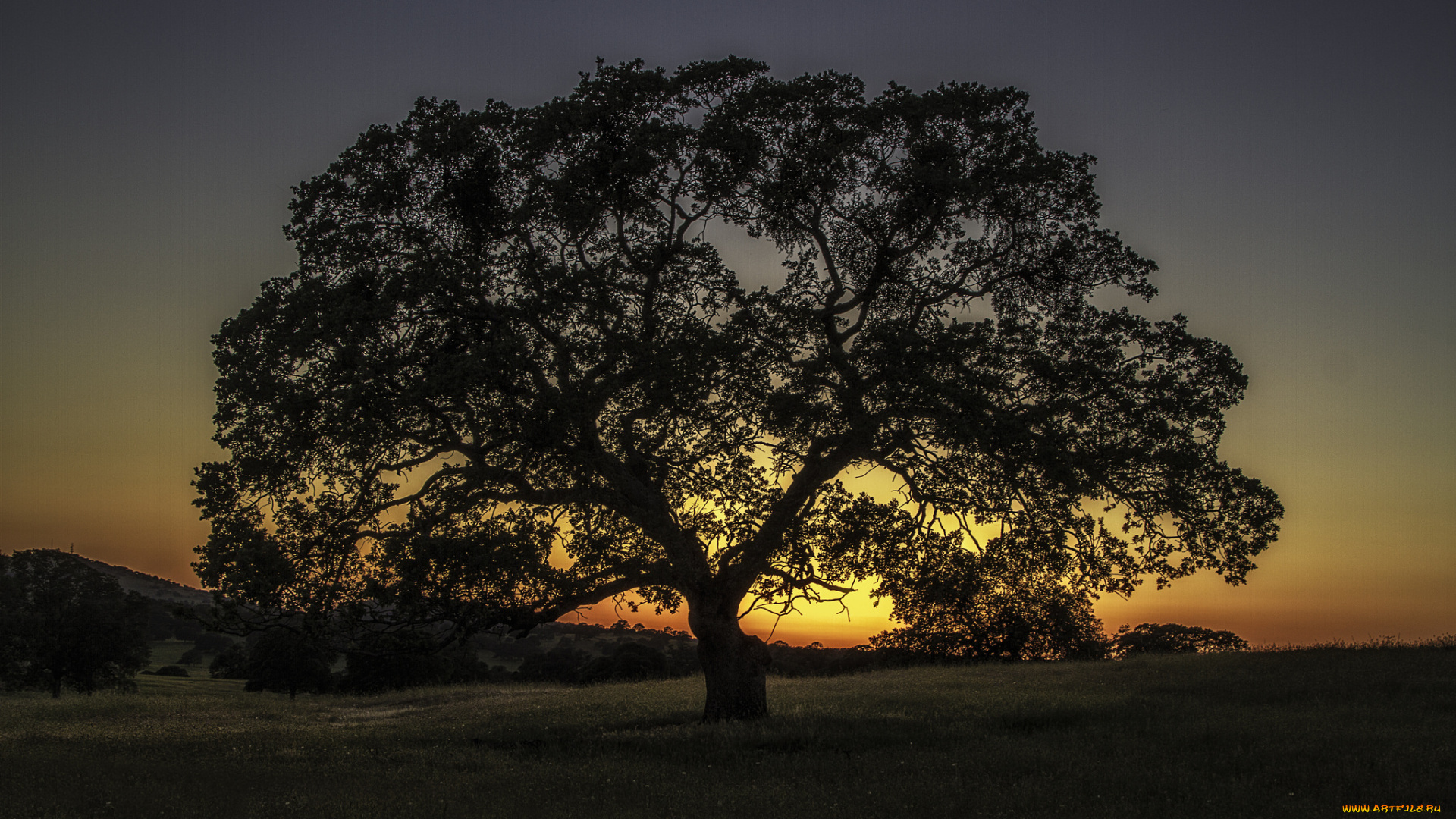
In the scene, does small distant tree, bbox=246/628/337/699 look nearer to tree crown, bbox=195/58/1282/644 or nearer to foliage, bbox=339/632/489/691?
foliage, bbox=339/632/489/691

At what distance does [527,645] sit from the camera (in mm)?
92062

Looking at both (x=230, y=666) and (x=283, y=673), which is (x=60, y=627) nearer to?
(x=283, y=673)

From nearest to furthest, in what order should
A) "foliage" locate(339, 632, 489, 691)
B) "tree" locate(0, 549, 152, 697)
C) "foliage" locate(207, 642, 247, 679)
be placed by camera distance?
"tree" locate(0, 549, 152, 697), "foliage" locate(339, 632, 489, 691), "foliage" locate(207, 642, 247, 679)

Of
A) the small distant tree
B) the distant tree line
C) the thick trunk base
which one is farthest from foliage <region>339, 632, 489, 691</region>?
the thick trunk base

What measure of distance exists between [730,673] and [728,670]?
61 mm

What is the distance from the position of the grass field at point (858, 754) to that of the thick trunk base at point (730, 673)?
89cm

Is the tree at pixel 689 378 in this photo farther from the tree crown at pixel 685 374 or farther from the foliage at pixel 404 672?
the foliage at pixel 404 672

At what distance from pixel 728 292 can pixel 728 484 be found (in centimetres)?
443

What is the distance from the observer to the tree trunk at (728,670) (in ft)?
68.2

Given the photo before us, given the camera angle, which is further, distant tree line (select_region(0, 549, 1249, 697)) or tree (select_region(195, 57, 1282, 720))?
distant tree line (select_region(0, 549, 1249, 697))

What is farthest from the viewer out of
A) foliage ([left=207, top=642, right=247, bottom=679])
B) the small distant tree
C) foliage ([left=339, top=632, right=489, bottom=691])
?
foliage ([left=207, top=642, right=247, bottom=679])

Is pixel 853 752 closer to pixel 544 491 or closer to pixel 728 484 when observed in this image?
pixel 728 484

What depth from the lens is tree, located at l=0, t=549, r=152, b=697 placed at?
4181cm

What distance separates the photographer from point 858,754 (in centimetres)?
1633
